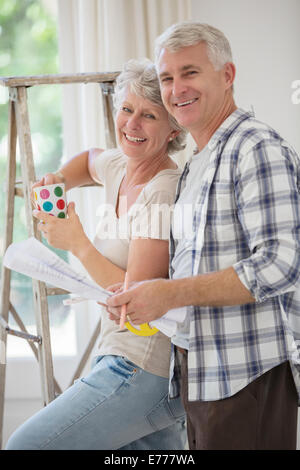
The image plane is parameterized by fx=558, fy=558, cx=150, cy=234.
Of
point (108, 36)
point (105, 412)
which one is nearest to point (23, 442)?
point (105, 412)

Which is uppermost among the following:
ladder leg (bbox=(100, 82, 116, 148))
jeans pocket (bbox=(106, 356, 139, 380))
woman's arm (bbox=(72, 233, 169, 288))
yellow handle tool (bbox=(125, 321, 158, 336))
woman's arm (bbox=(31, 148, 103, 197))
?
ladder leg (bbox=(100, 82, 116, 148))

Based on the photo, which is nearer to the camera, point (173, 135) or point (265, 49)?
point (173, 135)

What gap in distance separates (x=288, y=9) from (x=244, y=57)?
0.27 meters

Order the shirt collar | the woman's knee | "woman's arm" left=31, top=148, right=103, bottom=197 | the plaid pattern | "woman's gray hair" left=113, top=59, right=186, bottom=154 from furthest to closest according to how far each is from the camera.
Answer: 1. "woman's arm" left=31, top=148, right=103, bottom=197
2. "woman's gray hair" left=113, top=59, right=186, bottom=154
3. the woman's knee
4. the shirt collar
5. the plaid pattern

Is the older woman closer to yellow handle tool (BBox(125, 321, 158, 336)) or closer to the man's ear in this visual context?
yellow handle tool (BBox(125, 321, 158, 336))

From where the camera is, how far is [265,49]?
2441 mm

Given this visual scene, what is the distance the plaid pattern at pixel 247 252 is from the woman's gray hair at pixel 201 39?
Answer: 0.41 feet

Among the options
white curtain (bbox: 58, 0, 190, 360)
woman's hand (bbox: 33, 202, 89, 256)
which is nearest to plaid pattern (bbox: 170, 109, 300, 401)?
woman's hand (bbox: 33, 202, 89, 256)

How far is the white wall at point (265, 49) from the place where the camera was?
7.94ft

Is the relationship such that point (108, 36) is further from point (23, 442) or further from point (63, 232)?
point (23, 442)

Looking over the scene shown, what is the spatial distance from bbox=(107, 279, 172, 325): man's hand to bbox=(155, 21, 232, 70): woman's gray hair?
0.49 metres

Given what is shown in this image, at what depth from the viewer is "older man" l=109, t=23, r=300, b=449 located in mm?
1034

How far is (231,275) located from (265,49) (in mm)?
1683
